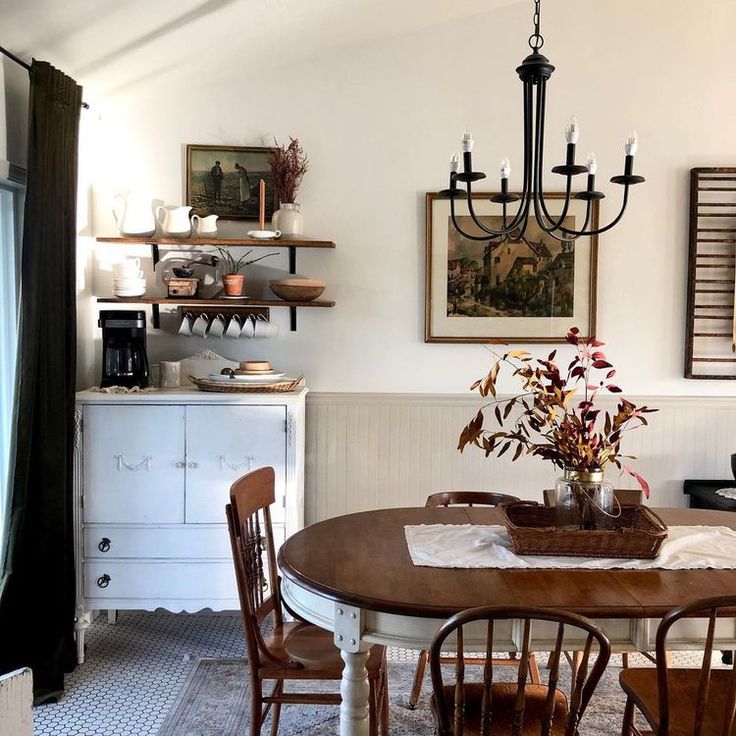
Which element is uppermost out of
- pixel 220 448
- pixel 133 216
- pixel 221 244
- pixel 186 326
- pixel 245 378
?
pixel 133 216

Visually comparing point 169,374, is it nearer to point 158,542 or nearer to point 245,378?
point 245,378

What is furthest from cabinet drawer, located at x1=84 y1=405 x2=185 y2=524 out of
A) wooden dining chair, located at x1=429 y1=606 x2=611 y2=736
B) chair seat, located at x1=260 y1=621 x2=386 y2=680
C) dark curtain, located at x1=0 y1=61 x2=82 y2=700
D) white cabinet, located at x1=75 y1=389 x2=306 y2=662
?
wooden dining chair, located at x1=429 y1=606 x2=611 y2=736

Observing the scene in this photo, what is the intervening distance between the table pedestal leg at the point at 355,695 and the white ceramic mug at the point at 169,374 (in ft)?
6.46

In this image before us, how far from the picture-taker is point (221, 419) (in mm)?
3303

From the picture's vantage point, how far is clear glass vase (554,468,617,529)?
7.25 ft

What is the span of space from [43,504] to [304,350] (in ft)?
4.66

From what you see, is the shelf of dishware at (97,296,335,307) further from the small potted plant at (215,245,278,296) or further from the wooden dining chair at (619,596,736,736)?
the wooden dining chair at (619,596,736,736)

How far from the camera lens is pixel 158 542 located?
10.8ft

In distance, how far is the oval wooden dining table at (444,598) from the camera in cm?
186

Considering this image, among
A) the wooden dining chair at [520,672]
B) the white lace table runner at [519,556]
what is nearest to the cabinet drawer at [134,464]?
the white lace table runner at [519,556]

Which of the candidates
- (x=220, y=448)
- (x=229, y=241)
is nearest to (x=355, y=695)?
(x=220, y=448)

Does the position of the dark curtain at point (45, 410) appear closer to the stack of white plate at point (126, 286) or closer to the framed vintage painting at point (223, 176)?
the stack of white plate at point (126, 286)

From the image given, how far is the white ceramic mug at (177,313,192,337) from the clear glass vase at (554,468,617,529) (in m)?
2.05

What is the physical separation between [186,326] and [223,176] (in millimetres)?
757
